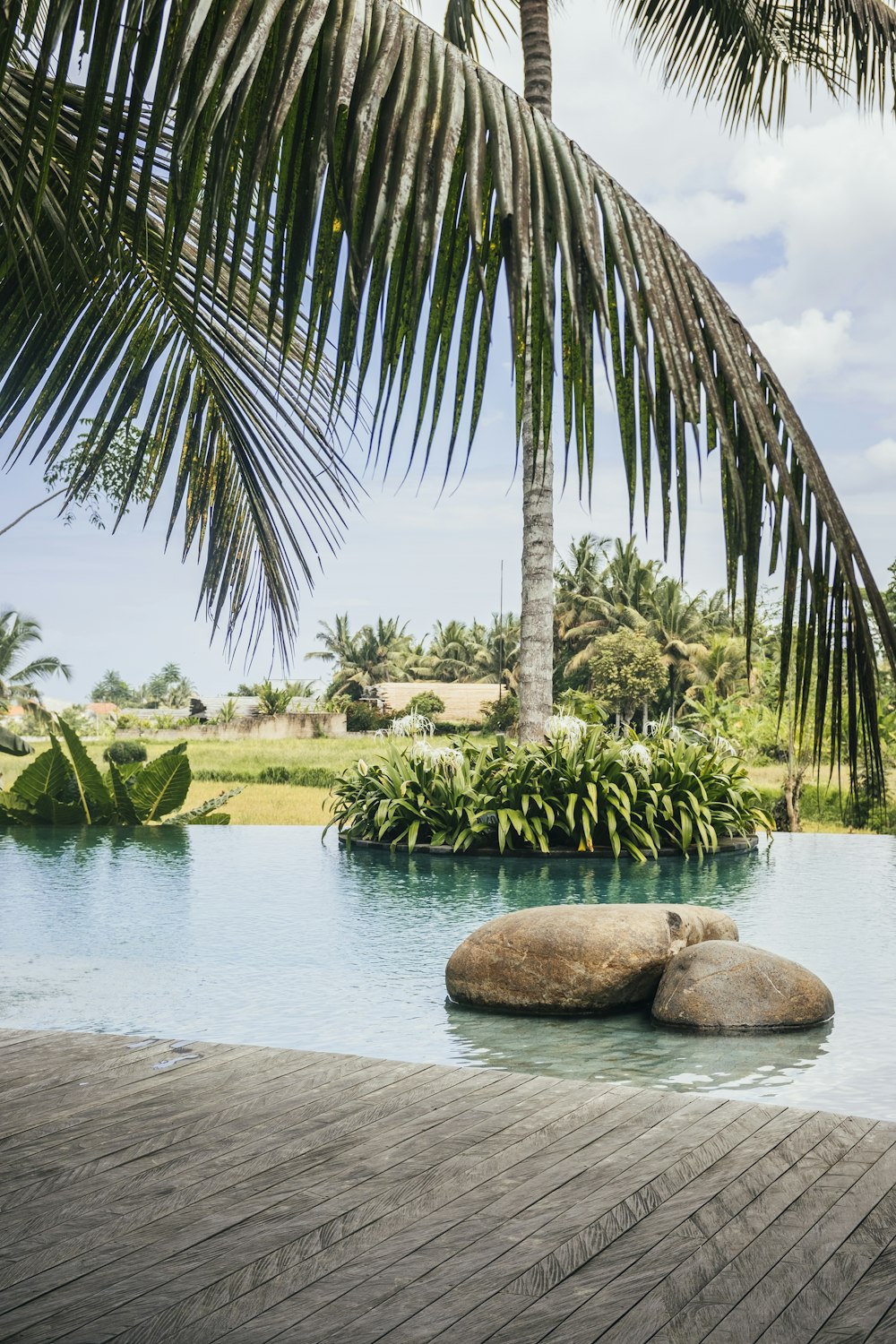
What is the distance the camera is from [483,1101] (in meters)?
2.88

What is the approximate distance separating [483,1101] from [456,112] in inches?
89.6

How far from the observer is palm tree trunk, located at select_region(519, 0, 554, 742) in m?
11.3

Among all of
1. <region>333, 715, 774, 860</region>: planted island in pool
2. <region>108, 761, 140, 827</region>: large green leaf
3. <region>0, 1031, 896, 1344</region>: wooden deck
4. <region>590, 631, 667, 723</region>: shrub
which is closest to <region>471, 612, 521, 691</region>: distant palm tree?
<region>590, 631, 667, 723</region>: shrub

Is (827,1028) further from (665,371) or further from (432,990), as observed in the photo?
(665,371)

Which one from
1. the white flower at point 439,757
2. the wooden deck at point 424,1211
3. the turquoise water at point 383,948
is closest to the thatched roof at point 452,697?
the white flower at point 439,757

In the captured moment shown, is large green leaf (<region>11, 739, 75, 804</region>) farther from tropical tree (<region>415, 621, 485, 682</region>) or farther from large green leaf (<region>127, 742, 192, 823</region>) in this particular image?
tropical tree (<region>415, 621, 485, 682</region>)

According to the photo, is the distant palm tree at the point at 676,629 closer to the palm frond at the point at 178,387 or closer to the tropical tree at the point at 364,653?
the tropical tree at the point at 364,653

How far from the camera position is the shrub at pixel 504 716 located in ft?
130

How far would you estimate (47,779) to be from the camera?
12516mm

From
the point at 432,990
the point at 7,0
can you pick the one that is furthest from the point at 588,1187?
the point at 432,990

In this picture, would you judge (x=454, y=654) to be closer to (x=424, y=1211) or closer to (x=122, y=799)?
(x=122, y=799)

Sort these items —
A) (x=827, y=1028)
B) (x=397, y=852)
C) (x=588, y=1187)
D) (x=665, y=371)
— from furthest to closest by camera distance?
(x=397, y=852) → (x=827, y=1028) → (x=588, y=1187) → (x=665, y=371)

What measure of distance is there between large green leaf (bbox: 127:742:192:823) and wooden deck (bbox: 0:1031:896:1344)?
30.3 feet

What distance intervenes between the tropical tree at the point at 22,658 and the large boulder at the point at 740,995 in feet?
93.8
